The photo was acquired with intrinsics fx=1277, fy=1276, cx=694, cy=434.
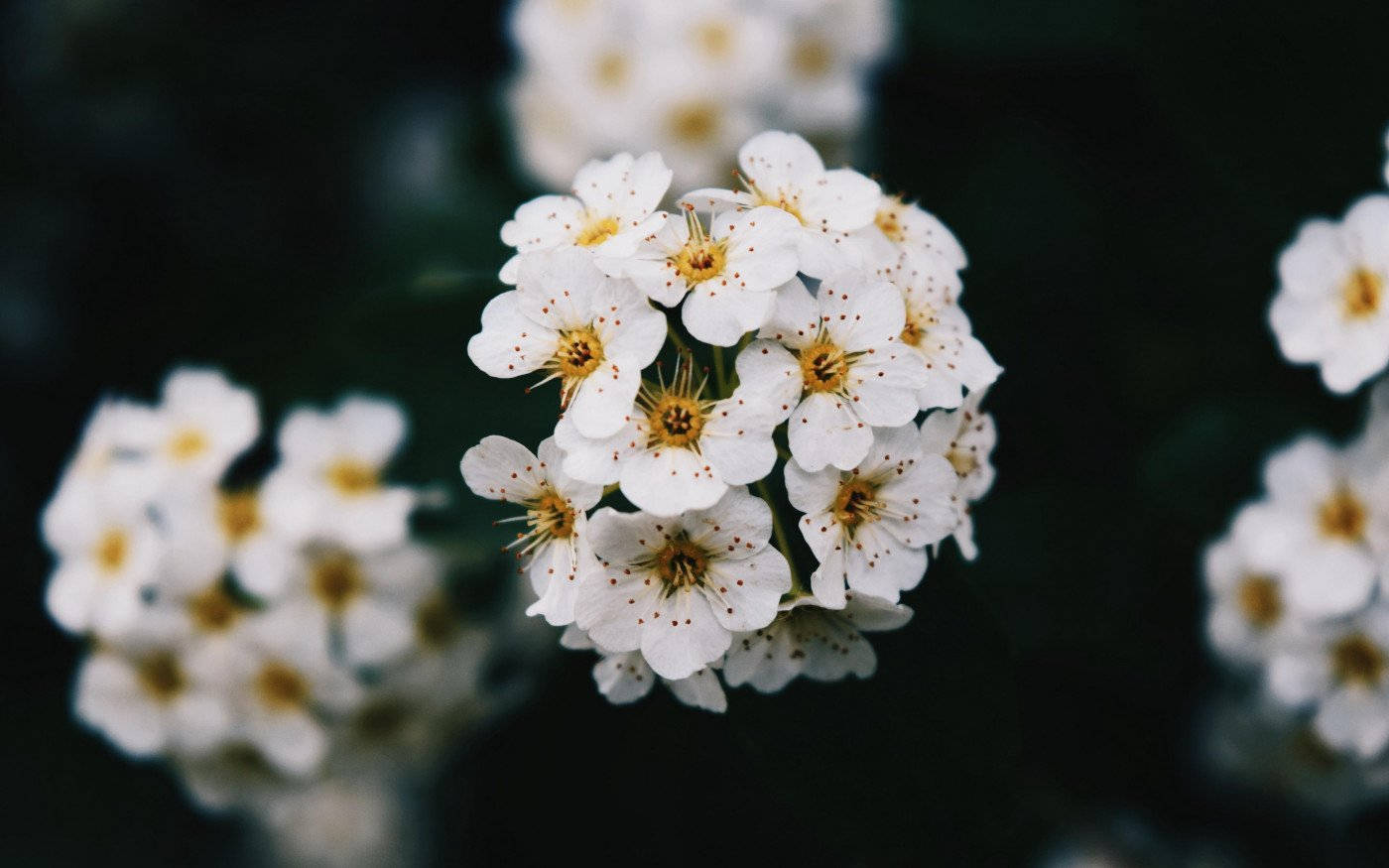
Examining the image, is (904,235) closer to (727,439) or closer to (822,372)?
(822,372)

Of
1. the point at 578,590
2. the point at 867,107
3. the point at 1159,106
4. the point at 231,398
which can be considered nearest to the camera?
the point at 578,590

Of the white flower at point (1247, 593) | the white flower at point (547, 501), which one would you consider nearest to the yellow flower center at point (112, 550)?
the white flower at point (547, 501)

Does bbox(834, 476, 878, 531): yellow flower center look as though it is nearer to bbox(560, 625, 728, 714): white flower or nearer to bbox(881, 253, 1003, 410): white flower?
bbox(881, 253, 1003, 410): white flower

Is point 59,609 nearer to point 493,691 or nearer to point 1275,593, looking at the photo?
point 493,691

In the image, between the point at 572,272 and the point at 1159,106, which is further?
the point at 1159,106

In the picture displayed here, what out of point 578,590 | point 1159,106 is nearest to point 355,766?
point 578,590

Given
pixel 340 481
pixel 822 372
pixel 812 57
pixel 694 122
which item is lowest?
pixel 822 372

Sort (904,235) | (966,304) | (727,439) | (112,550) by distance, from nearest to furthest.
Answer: (727,439) → (904,235) → (112,550) → (966,304)

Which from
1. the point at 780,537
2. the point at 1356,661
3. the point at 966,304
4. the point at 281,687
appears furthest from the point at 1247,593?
the point at 281,687
